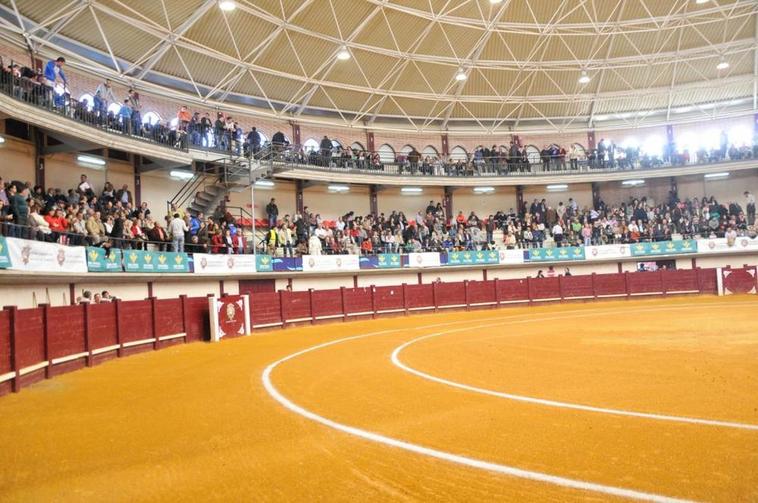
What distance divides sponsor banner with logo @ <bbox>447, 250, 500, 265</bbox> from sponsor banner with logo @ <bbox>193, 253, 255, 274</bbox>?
36.7 feet

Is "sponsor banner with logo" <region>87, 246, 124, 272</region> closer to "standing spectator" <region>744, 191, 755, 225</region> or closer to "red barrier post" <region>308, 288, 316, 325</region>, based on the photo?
"red barrier post" <region>308, 288, 316, 325</region>

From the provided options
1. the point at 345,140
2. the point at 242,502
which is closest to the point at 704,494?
the point at 242,502

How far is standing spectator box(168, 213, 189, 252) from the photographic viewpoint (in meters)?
19.5

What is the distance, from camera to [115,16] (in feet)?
68.3

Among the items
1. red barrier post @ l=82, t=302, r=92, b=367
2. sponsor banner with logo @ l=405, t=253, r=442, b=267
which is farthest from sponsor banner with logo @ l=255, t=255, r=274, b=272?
red barrier post @ l=82, t=302, r=92, b=367

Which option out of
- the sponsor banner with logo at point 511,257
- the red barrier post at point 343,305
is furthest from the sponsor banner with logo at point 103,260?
the sponsor banner with logo at point 511,257

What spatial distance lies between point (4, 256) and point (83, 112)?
8864 mm

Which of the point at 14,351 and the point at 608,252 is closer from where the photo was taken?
the point at 14,351

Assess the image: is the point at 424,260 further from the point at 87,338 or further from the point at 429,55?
the point at 87,338

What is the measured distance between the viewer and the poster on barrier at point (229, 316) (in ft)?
59.7

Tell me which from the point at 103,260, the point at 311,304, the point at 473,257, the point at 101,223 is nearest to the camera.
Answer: the point at 103,260

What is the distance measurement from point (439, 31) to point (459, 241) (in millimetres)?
10911

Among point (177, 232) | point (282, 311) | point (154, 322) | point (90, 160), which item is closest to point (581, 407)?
point (154, 322)

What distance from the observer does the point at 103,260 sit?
15883mm
